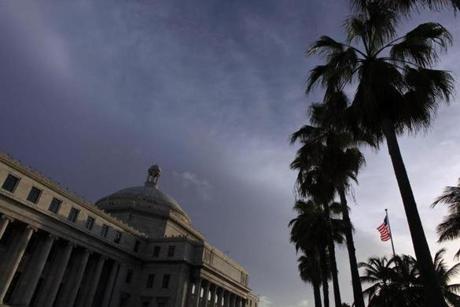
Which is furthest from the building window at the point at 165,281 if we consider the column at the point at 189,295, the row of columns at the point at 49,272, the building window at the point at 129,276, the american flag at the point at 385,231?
the american flag at the point at 385,231

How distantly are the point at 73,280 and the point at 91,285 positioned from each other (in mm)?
2859

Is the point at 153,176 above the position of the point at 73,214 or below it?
above

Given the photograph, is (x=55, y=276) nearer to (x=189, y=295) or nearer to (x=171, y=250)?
(x=171, y=250)

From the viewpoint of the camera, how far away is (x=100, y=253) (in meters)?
45.8

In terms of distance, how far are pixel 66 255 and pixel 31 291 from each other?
552 centimetres

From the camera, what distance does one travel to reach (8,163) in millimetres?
35156

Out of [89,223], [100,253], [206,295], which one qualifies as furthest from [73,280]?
[206,295]

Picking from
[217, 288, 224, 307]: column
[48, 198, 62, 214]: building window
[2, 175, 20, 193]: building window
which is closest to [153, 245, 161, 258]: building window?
[217, 288, 224, 307]: column

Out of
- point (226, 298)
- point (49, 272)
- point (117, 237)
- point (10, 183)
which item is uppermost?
point (117, 237)

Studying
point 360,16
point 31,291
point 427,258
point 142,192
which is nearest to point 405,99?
point 360,16

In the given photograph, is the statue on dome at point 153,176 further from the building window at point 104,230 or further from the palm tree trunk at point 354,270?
the palm tree trunk at point 354,270

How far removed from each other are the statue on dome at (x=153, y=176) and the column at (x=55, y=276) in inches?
1360

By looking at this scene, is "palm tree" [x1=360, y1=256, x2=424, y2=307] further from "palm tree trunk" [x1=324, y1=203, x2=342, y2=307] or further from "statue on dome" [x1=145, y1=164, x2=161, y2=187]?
"statue on dome" [x1=145, y1=164, x2=161, y2=187]

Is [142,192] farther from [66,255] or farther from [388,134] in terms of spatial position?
[388,134]
